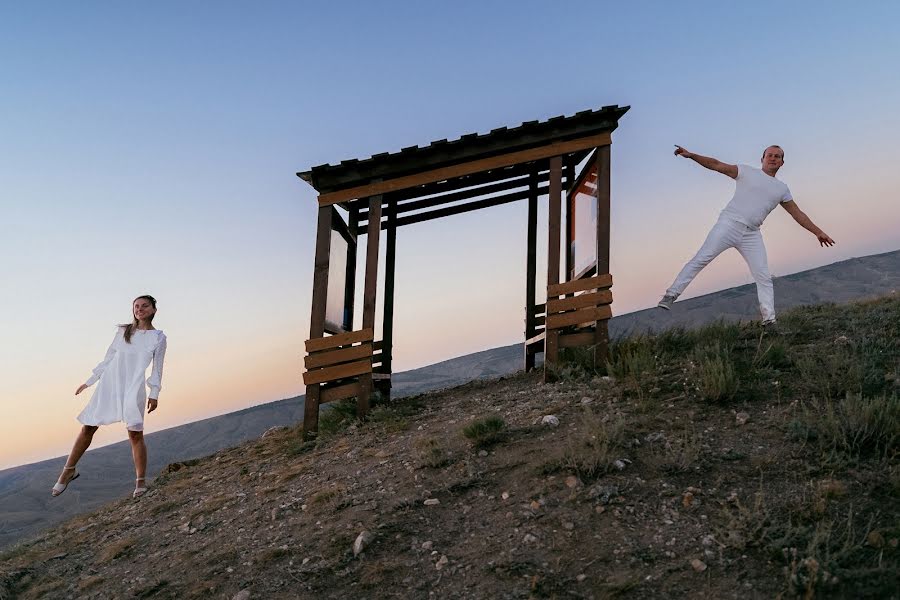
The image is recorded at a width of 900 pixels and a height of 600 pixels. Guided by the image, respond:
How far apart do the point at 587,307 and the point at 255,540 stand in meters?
4.56

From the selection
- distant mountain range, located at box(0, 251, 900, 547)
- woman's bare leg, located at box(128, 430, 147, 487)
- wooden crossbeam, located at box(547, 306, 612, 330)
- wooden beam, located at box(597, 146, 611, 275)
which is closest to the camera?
woman's bare leg, located at box(128, 430, 147, 487)

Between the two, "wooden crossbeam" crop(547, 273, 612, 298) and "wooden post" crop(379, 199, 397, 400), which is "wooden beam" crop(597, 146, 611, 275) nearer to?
"wooden crossbeam" crop(547, 273, 612, 298)

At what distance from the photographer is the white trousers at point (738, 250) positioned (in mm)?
7457

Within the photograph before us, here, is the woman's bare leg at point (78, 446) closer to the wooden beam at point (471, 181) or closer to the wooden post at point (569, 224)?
the wooden beam at point (471, 181)

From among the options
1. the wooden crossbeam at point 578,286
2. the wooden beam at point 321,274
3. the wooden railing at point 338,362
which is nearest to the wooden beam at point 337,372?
the wooden railing at point 338,362

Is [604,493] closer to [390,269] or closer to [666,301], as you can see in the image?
[666,301]

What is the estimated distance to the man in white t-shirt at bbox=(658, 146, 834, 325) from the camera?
24.1ft

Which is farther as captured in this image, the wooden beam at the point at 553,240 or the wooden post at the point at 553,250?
the wooden beam at the point at 553,240

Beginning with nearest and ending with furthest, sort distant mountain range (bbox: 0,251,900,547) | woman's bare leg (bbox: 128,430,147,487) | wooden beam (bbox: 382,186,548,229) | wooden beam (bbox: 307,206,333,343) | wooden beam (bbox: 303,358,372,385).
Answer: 1. woman's bare leg (bbox: 128,430,147,487)
2. wooden beam (bbox: 303,358,372,385)
3. wooden beam (bbox: 307,206,333,343)
4. wooden beam (bbox: 382,186,548,229)
5. distant mountain range (bbox: 0,251,900,547)

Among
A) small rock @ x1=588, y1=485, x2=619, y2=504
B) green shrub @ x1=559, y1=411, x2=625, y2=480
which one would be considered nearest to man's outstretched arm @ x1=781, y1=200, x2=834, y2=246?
green shrub @ x1=559, y1=411, x2=625, y2=480

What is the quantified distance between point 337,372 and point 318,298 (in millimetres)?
983

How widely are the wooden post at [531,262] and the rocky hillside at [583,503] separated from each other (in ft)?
8.05

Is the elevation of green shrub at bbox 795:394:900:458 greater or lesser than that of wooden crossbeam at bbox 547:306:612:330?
lesser

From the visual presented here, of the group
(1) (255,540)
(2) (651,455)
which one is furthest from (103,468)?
(2) (651,455)
